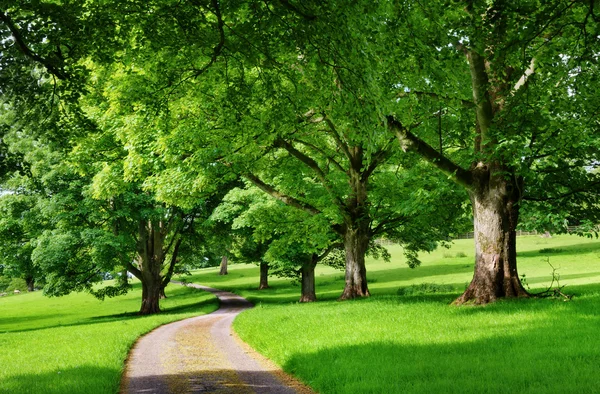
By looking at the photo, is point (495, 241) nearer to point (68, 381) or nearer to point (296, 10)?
point (296, 10)

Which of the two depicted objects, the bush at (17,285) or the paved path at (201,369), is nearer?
the paved path at (201,369)

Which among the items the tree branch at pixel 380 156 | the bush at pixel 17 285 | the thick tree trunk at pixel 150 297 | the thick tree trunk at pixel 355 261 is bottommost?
the bush at pixel 17 285

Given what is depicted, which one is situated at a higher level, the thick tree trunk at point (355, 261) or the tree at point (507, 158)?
the tree at point (507, 158)

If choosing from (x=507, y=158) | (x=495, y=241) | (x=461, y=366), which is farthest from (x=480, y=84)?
(x=461, y=366)

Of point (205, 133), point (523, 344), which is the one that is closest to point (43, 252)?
point (205, 133)

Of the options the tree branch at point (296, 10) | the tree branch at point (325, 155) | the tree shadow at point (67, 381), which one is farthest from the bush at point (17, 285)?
the tree branch at point (296, 10)

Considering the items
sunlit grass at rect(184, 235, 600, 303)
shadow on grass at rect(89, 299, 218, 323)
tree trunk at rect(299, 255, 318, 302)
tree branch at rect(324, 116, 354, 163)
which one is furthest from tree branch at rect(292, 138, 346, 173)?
shadow on grass at rect(89, 299, 218, 323)

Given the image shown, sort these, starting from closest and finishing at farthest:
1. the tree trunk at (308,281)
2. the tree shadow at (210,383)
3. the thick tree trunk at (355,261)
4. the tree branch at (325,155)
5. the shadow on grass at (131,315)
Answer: the tree shadow at (210,383), the tree branch at (325,155), the thick tree trunk at (355,261), the shadow on grass at (131,315), the tree trunk at (308,281)

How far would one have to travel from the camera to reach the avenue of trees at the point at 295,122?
8.34 m

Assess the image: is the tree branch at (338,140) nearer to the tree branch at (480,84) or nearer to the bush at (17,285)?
the tree branch at (480,84)

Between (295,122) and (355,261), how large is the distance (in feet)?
33.0

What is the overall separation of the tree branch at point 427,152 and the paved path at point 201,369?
8.12 metres

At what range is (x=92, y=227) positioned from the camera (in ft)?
107

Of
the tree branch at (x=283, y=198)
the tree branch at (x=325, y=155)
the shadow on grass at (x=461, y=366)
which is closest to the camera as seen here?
the shadow on grass at (x=461, y=366)
